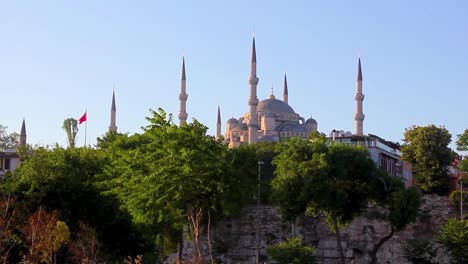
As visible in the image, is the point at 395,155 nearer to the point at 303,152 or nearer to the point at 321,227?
the point at 321,227

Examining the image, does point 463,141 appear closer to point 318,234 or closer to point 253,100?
point 318,234

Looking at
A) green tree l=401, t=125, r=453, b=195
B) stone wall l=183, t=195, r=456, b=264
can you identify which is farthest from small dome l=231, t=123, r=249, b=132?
Result: stone wall l=183, t=195, r=456, b=264

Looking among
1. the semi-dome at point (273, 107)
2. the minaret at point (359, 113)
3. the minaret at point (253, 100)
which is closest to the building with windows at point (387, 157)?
the minaret at point (359, 113)

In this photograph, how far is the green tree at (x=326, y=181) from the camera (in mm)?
30312

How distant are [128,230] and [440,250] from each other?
43.0 feet

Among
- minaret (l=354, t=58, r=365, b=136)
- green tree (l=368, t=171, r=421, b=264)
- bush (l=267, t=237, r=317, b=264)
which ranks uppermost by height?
minaret (l=354, t=58, r=365, b=136)

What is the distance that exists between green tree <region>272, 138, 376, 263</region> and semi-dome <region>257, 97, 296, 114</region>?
5771 cm

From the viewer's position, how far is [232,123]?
9406 centimetres

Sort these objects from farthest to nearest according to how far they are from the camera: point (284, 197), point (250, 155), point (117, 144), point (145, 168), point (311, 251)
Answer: point (117, 144), point (250, 155), point (284, 197), point (311, 251), point (145, 168)

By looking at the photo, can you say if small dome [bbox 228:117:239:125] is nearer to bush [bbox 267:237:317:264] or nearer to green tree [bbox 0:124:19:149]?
green tree [bbox 0:124:19:149]

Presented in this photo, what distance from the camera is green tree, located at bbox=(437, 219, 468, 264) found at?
27198 mm

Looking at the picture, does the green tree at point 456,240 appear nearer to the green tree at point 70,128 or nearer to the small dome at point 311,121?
the green tree at point 70,128

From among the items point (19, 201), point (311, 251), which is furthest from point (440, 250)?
point (19, 201)

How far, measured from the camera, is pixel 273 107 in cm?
9081
